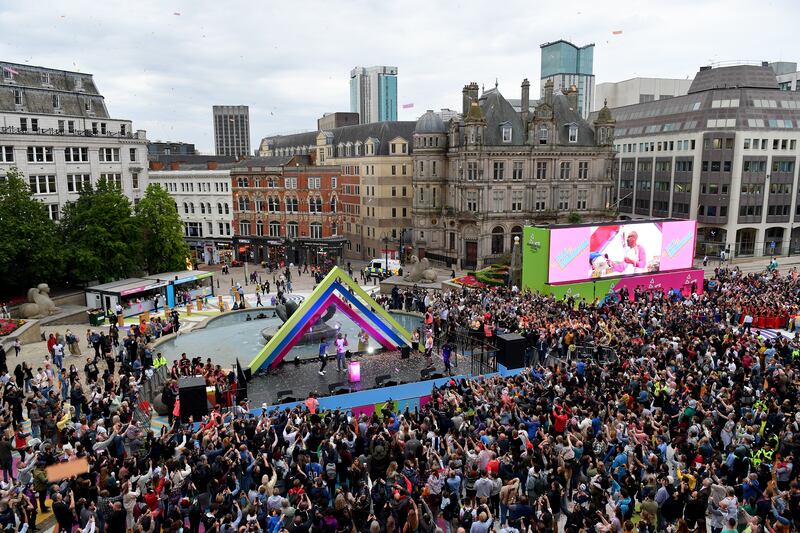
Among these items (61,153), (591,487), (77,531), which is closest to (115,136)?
(61,153)

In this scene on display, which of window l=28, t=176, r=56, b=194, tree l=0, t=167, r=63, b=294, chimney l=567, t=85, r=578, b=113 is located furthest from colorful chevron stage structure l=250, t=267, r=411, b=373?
chimney l=567, t=85, r=578, b=113

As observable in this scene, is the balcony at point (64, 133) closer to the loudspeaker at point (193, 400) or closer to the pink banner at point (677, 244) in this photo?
the loudspeaker at point (193, 400)

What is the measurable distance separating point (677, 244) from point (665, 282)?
2964 millimetres

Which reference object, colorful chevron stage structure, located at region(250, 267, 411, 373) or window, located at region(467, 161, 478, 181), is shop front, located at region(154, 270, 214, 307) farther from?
window, located at region(467, 161, 478, 181)

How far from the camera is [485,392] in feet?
63.7

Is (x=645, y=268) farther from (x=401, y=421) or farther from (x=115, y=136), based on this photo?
(x=115, y=136)

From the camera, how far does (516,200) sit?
6266 centimetres

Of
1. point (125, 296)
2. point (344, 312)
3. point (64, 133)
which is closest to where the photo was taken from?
point (344, 312)

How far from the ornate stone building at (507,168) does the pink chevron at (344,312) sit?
35.3 metres

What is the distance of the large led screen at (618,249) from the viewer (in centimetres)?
3850

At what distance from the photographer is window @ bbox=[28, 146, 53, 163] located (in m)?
49.7

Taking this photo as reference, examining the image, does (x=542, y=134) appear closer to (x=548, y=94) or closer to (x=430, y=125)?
(x=548, y=94)

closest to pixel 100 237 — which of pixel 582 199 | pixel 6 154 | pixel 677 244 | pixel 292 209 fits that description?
pixel 6 154

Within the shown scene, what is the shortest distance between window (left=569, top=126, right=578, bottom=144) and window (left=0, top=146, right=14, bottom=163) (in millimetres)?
52240
